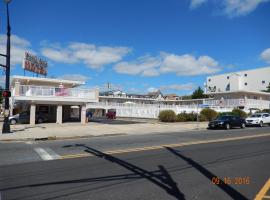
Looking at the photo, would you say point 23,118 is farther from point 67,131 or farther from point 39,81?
point 67,131

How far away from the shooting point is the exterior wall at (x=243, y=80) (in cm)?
8319

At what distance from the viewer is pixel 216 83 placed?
95.1 meters

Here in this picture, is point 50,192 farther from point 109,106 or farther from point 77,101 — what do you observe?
point 109,106

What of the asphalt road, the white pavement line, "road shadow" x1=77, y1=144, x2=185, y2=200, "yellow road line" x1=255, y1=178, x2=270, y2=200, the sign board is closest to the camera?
"yellow road line" x1=255, y1=178, x2=270, y2=200

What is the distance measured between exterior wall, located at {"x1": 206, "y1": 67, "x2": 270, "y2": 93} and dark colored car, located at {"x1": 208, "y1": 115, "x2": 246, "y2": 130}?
49102 mm

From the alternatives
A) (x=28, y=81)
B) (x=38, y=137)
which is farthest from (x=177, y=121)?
(x=38, y=137)

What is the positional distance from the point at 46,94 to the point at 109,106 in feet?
94.9

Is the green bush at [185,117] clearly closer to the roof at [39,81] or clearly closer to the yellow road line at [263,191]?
the roof at [39,81]

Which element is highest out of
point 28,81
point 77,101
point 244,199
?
point 28,81

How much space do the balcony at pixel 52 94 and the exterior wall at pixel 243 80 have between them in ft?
170

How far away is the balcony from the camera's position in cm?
3048

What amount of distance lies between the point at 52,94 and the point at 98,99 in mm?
5329

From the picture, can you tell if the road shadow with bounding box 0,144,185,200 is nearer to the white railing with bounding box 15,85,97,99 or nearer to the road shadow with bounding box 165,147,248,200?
the road shadow with bounding box 165,147,248,200

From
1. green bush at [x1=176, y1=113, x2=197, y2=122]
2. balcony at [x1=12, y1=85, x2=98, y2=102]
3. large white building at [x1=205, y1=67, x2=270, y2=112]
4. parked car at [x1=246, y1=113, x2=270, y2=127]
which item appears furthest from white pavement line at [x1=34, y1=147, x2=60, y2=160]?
large white building at [x1=205, y1=67, x2=270, y2=112]
